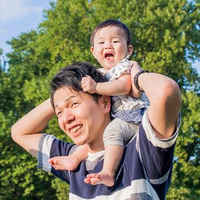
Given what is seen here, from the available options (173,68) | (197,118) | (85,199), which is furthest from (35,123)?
(173,68)

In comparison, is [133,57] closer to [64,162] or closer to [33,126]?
[33,126]

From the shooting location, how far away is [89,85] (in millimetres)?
2955

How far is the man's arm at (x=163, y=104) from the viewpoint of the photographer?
8.16 feet

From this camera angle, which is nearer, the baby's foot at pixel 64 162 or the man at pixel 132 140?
the man at pixel 132 140

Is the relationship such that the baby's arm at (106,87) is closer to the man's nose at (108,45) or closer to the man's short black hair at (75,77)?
the man's short black hair at (75,77)

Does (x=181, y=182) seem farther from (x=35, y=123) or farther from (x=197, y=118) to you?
(x=35, y=123)

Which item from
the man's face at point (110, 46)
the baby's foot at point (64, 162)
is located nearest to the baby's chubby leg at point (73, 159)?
the baby's foot at point (64, 162)

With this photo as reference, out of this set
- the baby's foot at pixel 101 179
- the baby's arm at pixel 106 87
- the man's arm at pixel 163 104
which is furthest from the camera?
the baby's arm at pixel 106 87

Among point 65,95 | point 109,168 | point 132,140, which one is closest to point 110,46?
point 65,95

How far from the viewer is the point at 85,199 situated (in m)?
3.05

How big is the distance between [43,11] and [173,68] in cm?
637

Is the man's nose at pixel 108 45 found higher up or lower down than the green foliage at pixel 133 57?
lower down

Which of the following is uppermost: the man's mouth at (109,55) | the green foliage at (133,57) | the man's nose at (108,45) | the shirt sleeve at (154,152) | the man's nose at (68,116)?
the green foliage at (133,57)

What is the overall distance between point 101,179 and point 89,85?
54cm
